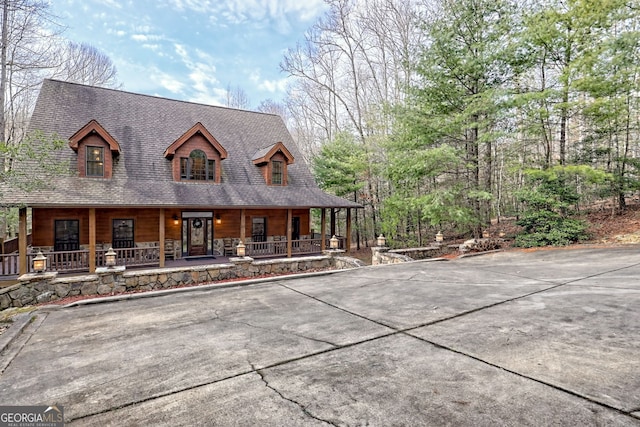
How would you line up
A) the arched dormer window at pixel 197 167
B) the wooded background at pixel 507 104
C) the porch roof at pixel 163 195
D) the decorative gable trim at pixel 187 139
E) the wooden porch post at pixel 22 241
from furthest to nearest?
the arched dormer window at pixel 197 167, the decorative gable trim at pixel 187 139, the wooded background at pixel 507 104, the porch roof at pixel 163 195, the wooden porch post at pixel 22 241

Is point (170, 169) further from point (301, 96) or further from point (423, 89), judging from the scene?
point (301, 96)

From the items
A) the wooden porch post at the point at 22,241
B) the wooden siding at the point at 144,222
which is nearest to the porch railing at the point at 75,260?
the wooden porch post at the point at 22,241

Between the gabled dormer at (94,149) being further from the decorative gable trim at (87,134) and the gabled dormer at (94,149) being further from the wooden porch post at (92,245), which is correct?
the wooden porch post at (92,245)

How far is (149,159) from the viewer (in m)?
13.9

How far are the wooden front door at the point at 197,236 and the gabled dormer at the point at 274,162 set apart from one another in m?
4.01

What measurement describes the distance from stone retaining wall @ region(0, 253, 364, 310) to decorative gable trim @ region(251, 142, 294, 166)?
5831mm

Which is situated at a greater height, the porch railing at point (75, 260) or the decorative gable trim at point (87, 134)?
the decorative gable trim at point (87, 134)

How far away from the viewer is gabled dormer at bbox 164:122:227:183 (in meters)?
13.9

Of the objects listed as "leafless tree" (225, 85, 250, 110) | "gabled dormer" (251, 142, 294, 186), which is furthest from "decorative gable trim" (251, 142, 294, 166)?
"leafless tree" (225, 85, 250, 110)

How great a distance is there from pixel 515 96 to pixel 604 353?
1223cm

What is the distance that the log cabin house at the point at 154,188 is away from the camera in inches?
448

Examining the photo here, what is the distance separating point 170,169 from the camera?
46.2ft

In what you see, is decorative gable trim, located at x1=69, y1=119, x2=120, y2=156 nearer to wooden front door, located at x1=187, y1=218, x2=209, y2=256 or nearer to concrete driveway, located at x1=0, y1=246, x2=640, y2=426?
wooden front door, located at x1=187, y1=218, x2=209, y2=256

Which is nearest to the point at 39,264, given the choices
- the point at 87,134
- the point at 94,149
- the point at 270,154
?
the point at 94,149
